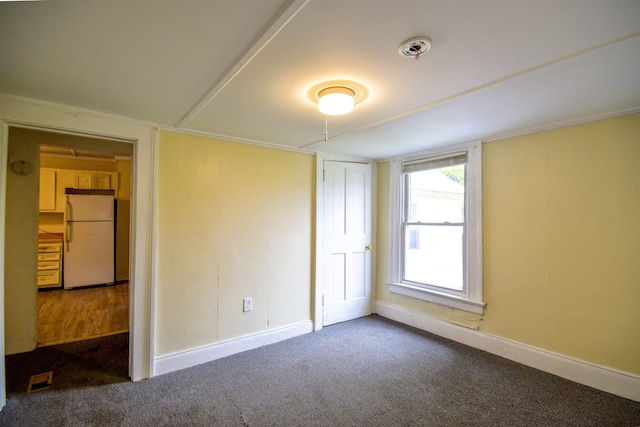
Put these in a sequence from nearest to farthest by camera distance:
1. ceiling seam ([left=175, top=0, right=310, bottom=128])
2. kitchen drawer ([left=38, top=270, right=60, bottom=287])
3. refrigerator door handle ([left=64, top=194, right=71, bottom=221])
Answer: ceiling seam ([left=175, top=0, right=310, bottom=128])
kitchen drawer ([left=38, top=270, right=60, bottom=287])
refrigerator door handle ([left=64, top=194, right=71, bottom=221])

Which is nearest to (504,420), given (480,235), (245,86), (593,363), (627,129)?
(593,363)

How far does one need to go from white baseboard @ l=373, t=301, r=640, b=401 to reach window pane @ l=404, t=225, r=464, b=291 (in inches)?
18.4

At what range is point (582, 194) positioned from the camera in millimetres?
2434

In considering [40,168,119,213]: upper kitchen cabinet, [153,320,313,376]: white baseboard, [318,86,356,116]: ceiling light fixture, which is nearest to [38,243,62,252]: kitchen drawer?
[40,168,119,213]: upper kitchen cabinet

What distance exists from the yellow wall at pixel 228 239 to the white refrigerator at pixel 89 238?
13.1 ft

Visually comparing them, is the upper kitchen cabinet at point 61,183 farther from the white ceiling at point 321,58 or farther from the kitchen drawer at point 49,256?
the white ceiling at point 321,58

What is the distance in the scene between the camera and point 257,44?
137 centimetres

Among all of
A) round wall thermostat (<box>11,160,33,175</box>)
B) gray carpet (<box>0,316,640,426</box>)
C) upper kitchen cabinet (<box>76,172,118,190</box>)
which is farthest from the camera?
upper kitchen cabinet (<box>76,172,118,190</box>)

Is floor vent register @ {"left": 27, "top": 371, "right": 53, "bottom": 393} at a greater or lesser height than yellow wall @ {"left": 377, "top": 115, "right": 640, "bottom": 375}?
lesser

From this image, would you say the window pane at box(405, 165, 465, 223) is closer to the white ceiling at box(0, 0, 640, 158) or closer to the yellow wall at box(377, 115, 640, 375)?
the yellow wall at box(377, 115, 640, 375)

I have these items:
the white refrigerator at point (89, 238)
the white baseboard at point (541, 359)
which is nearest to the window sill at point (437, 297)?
the white baseboard at point (541, 359)

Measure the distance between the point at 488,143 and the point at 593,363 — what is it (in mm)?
2100

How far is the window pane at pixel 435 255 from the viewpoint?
3.33 meters

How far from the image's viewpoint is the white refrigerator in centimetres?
525
